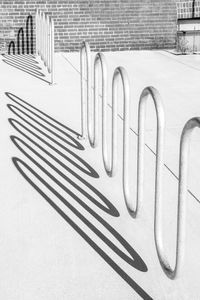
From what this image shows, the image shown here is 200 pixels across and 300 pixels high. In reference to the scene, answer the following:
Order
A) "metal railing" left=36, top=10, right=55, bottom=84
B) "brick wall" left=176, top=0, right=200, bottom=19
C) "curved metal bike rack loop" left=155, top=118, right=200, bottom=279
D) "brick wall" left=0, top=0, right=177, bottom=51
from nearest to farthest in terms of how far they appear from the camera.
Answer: "curved metal bike rack loop" left=155, top=118, right=200, bottom=279 < "metal railing" left=36, top=10, right=55, bottom=84 < "brick wall" left=0, top=0, right=177, bottom=51 < "brick wall" left=176, top=0, right=200, bottom=19

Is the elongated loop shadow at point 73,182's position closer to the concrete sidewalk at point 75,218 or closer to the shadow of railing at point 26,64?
the concrete sidewalk at point 75,218

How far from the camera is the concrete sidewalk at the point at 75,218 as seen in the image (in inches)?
128

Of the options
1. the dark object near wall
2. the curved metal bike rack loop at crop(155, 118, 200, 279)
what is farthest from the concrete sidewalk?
the dark object near wall

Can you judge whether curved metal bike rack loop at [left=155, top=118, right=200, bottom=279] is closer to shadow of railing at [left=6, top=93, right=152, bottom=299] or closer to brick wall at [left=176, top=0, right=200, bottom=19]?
shadow of railing at [left=6, top=93, right=152, bottom=299]

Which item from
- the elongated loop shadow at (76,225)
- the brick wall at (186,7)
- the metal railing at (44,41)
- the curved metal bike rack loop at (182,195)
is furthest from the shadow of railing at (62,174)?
the brick wall at (186,7)

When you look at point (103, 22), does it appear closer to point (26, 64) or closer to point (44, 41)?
point (26, 64)

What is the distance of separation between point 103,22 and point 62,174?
7.98 m

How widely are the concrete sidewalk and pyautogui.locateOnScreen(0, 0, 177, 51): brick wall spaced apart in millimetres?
5228

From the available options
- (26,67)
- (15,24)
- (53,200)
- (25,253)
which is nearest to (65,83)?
(26,67)

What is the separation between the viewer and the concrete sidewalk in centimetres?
325

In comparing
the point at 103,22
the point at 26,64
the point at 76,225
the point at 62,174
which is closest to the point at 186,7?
the point at 103,22

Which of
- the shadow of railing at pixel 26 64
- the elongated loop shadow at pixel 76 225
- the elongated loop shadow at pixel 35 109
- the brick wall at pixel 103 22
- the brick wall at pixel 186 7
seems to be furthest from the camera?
the brick wall at pixel 186 7

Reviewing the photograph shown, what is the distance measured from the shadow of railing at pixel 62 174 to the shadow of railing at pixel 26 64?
8.65ft

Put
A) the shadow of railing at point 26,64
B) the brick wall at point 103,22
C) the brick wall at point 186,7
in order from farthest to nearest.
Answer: the brick wall at point 186,7
the brick wall at point 103,22
the shadow of railing at point 26,64
